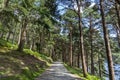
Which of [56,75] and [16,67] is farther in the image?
[56,75]

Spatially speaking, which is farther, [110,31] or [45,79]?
[110,31]

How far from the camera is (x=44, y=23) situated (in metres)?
26.6

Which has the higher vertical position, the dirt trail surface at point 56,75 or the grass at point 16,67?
the grass at point 16,67

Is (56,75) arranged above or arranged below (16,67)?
below

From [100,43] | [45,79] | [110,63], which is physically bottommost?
[45,79]

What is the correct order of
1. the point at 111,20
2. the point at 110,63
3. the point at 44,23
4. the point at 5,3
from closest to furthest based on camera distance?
the point at 110,63, the point at 5,3, the point at 111,20, the point at 44,23

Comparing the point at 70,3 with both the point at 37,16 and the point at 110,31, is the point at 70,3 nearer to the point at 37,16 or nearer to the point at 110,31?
the point at 37,16

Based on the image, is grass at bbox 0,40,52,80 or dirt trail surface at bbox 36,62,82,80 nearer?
grass at bbox 0,40,52,80

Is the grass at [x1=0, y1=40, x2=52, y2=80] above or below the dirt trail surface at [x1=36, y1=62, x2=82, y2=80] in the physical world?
above

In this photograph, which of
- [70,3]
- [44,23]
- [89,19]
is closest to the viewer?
[70,3]

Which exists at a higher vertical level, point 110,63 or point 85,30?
point 85,30

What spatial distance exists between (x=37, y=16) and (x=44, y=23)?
1.28 meters

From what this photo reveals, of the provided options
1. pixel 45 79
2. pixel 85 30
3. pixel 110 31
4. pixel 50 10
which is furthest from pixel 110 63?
pixel 85 30

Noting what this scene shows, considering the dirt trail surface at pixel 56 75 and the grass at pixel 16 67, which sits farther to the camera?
the dirt trail surface at pixel 56 75
